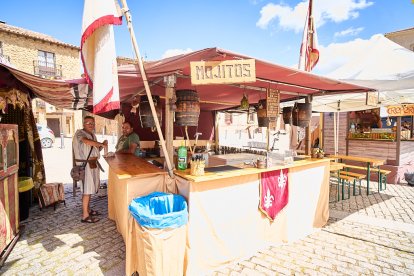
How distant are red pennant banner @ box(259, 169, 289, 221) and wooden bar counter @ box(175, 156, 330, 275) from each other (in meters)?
0.08

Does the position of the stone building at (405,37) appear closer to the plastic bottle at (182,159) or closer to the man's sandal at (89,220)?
the plastic bottle at (182,159)

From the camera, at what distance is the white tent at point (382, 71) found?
4.11m

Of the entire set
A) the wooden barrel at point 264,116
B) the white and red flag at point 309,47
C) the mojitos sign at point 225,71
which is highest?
the white and red flag at point 309,47

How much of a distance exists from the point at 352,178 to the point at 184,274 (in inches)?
204

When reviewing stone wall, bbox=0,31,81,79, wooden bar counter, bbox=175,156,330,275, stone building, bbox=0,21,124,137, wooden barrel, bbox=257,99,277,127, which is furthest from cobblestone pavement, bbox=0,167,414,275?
stone wall, bbox=0,31,81,79

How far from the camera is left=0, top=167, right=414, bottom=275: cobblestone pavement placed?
9.18 feet

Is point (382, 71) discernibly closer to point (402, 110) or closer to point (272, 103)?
point (272, 103)

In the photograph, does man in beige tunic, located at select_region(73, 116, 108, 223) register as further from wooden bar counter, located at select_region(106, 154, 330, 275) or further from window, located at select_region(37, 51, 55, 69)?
window, located at select_region(37, 51, 55, 69)

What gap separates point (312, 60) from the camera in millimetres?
5488

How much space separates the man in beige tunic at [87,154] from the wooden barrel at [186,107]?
6.97 feet

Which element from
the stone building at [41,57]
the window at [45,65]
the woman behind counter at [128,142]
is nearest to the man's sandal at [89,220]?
the woman behind counter at [128,142]

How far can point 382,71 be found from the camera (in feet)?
14.7

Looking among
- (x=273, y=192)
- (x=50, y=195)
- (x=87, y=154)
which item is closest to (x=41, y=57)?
(x=50, y=195)

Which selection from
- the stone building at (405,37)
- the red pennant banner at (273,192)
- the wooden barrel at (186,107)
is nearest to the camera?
the wooden barrel at (186,107)
